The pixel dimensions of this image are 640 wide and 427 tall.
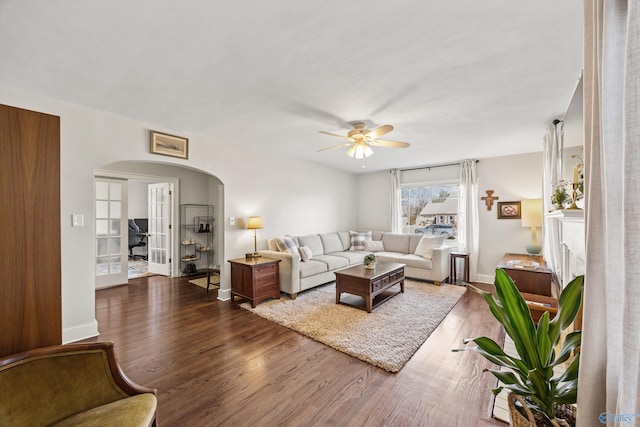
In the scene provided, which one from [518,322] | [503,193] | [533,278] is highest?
[503,193]

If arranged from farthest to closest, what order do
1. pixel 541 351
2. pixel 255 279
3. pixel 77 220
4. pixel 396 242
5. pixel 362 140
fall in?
pixel 396 242 → pixel 255 279 → pixel 362 140 → pixel 77 220 → pixel 541 351

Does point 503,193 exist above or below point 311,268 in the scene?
above

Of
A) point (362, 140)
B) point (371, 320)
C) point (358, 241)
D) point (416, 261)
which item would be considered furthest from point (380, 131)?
point (358, 241)

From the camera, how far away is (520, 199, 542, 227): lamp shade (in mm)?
4062

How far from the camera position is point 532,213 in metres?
4.12

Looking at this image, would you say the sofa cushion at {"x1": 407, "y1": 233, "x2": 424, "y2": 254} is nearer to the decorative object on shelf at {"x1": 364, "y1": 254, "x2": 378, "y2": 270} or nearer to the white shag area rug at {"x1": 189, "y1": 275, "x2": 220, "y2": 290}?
the decorative object on shelf at {"x1": 364, "y1": 254, "x2": 378, "y2": 270}

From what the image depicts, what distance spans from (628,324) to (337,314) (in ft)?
9.83

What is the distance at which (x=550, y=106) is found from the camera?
275 cm

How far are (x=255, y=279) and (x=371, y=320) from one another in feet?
5.50

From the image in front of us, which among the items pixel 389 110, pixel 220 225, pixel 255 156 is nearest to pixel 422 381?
pixel 389 110

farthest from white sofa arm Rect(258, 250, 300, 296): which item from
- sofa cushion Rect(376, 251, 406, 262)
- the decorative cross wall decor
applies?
the decorative cross wall decor

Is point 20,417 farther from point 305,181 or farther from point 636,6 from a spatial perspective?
point 305,181

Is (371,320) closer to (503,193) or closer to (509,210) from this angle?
(509,210)

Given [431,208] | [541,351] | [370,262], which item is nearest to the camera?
[541,351]
